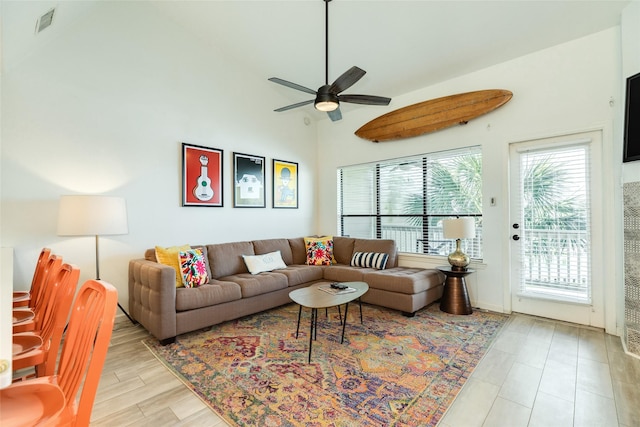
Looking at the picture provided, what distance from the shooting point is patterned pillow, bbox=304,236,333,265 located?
15.1ft

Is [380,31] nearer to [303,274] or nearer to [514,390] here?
[303,274]

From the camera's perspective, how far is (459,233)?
11.3 feet

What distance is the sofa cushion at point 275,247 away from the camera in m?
4.29

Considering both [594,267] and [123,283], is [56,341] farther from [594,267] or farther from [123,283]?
[594,267]

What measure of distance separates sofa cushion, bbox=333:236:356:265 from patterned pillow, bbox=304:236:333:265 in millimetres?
92

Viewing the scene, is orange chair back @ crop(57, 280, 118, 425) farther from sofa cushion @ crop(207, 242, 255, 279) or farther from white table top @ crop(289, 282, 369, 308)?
A: sofa cushion @ crop(207, 242, 255, 279)

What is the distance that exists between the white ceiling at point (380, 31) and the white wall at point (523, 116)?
5.8 inches

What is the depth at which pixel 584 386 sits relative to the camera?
1995 mm

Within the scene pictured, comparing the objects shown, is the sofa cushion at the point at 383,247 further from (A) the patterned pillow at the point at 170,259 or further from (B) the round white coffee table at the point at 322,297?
(A) the patterned pillow at the point at 170,259

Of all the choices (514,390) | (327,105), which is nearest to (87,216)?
(327,105)

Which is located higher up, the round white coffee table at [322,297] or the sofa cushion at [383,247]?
the sofa cushion at [383,247]

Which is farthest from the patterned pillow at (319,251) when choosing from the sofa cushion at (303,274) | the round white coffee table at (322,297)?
the round white coffee table at (322,297)

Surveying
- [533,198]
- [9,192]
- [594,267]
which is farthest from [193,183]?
[594,267]

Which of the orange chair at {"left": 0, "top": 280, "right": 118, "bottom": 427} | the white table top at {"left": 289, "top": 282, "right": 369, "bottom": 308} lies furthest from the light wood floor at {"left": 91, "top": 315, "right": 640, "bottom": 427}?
the white table top at {"left": 289, "top": 282, "right": 369, "bottom": 308}
